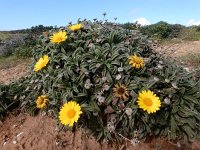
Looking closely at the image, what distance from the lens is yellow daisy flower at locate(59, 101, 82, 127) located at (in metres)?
3.67

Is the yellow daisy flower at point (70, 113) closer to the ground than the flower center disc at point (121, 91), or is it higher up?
closer to the ground

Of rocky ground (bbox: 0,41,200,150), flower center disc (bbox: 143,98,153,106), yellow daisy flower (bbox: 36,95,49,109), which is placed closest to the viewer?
flower center disc (bbox: 143,98,153,106)

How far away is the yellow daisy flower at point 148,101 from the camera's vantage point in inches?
143

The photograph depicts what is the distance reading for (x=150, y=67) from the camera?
13.5ft

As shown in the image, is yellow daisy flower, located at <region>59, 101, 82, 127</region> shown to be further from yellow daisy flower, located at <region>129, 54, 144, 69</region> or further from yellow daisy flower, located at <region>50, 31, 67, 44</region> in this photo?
yellow daisy flower, located at <region>50, 31, 67, 44</region>

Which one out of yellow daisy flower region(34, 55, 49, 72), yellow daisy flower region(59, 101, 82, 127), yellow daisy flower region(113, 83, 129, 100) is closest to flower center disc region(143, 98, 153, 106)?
yellow daisy flower region(113, 83, 129, 100)

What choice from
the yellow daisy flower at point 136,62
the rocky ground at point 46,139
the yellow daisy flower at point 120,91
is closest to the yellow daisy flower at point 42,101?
the rocky ground at point 46,139

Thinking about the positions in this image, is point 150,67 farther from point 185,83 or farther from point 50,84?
point 50,84

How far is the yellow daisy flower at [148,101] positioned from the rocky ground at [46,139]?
0.44 metres

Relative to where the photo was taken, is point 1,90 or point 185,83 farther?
point 1,90

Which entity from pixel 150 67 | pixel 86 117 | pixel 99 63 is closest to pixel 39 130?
pixel 86 117

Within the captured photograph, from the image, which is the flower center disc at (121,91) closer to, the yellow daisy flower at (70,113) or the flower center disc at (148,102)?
the flower center disc at (148,102)

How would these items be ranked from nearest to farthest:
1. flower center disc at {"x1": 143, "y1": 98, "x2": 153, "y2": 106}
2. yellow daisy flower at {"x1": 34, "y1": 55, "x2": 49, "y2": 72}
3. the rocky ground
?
1. flower center disc at {"x1": 143, "y1": 98, "x2": 153, "y2": 106}
2. the rocky ground
3. yellow daisy flower at {"x1": 34, "y1": 55, "x2": 49, "y2": 72}

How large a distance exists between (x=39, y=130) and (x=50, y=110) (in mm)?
357
